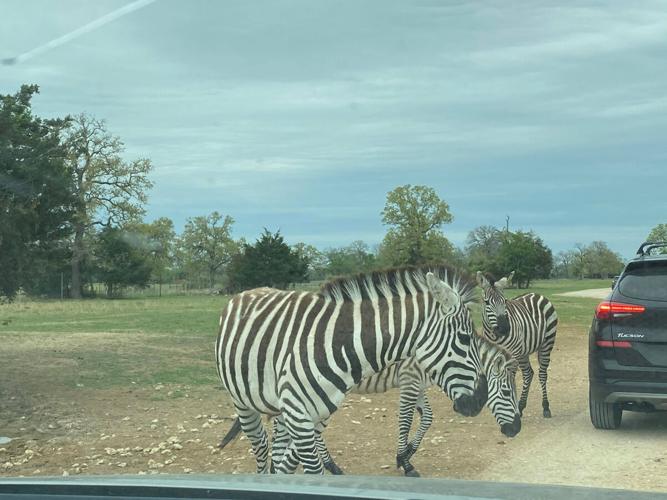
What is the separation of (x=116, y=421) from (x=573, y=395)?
284 inches

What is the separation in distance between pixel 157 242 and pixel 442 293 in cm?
6231

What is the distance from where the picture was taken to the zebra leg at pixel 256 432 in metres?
6.67

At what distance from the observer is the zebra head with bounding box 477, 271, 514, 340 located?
10.6m

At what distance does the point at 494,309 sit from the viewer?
1066 centimetres

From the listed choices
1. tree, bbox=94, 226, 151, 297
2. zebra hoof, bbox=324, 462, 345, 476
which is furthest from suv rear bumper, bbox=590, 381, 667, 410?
tree, bbox=94, 226, 151, 297

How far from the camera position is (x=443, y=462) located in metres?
7.85

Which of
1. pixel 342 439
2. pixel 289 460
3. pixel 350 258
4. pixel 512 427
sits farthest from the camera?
pixel 350 258

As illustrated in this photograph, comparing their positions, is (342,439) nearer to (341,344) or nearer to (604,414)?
(604,414)

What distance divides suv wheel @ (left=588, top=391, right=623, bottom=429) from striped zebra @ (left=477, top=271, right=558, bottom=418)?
1.41 metres

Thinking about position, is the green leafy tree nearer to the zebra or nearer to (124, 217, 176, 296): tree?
(124, 217, 176, 296): tree

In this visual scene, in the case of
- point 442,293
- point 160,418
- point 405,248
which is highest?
point 405,248

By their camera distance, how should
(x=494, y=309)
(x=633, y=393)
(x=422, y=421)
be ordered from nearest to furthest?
(x=422, y=421), (x=633, y=393), (x=494, y=309)

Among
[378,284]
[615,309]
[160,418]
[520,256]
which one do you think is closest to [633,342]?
[615,309]

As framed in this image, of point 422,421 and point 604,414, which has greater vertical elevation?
point 422,421
